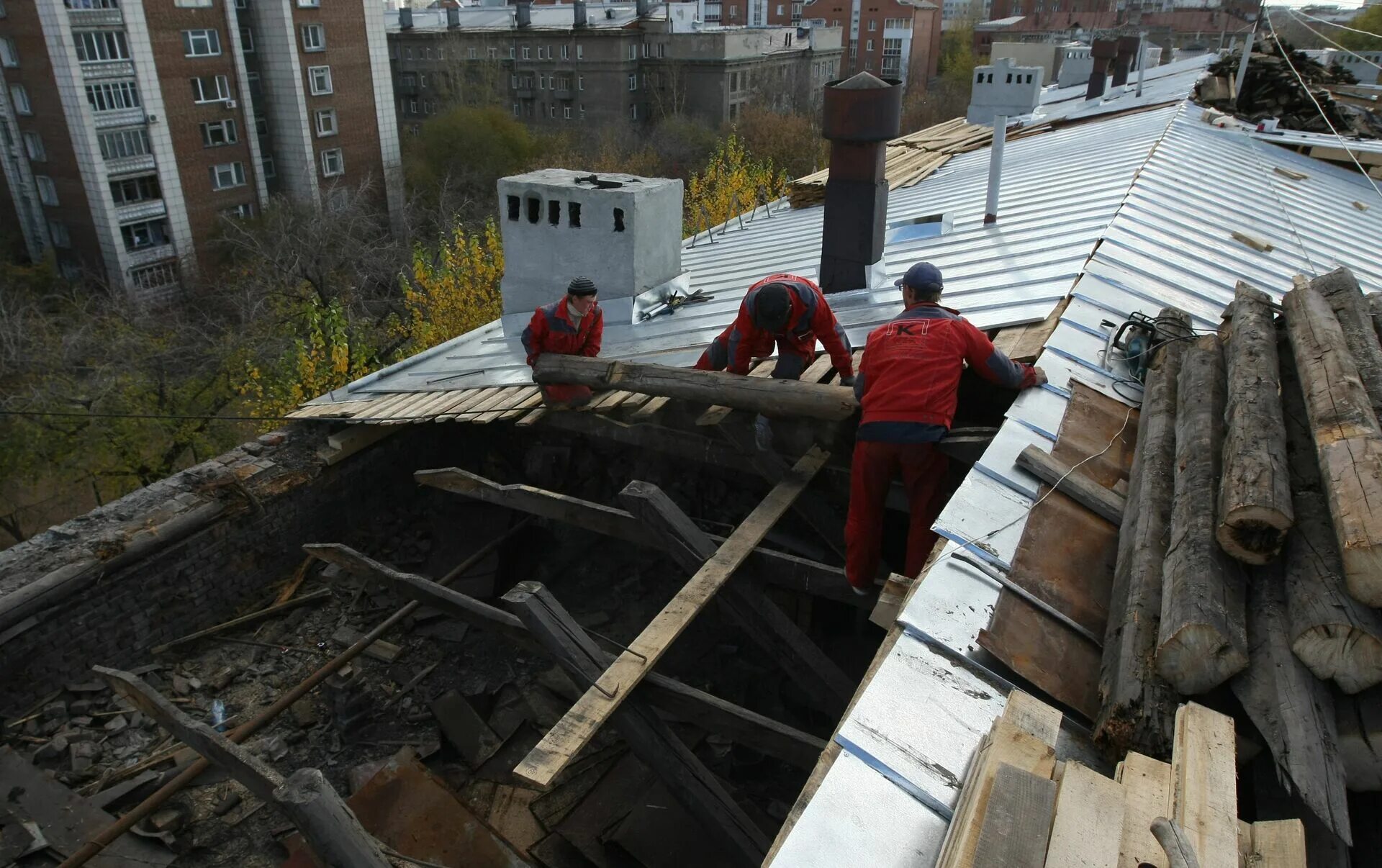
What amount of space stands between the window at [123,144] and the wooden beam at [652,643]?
2870 centimetres

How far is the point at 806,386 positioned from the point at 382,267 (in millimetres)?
23101

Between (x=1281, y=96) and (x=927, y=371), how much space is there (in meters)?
14.6

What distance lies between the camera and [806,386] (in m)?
5.23

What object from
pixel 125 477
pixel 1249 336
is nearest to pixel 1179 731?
pixel 1249 336

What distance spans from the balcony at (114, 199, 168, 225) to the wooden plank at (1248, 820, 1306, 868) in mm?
32271

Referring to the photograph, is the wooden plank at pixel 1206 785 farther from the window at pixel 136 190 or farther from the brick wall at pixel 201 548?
the window at pixel 136 190

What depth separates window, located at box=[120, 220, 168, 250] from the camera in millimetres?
27750

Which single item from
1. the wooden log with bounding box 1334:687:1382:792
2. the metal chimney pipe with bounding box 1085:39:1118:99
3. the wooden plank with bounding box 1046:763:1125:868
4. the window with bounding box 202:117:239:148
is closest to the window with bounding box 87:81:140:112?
the window with bounding box 202:117:239:148

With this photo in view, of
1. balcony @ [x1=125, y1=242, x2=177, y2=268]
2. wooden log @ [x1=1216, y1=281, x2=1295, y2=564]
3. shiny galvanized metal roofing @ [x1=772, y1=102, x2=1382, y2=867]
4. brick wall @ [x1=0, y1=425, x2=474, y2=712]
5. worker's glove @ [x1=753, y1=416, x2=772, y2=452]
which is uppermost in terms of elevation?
wooden log @ [x1=1216, y1=281, x2=1295, y2=564]

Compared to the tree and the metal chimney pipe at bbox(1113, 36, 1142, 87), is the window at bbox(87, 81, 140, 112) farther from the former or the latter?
the metal chimney pipe at bbox(1113, 36, 1142, 87)

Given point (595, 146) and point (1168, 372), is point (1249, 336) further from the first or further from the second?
point (595, 146)

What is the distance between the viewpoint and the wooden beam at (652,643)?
11.4 feet

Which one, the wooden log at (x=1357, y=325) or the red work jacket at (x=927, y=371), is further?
the red work jacket at (x=927, y=371)

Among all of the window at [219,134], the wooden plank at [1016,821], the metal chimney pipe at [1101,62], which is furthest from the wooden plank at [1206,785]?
the window at [219,134]
